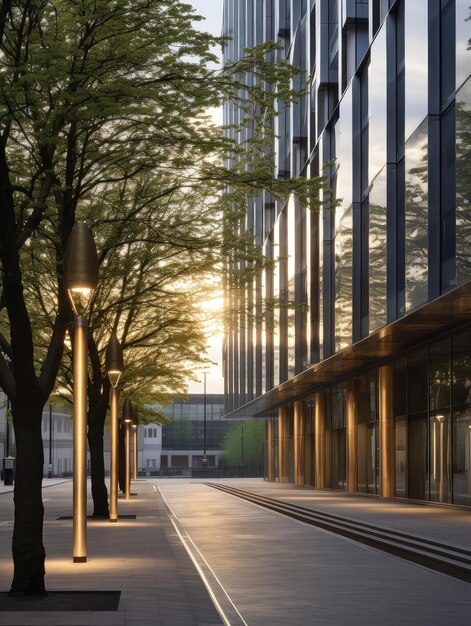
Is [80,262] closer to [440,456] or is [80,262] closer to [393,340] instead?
[393,340]

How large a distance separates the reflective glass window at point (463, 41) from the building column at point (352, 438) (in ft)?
88.2

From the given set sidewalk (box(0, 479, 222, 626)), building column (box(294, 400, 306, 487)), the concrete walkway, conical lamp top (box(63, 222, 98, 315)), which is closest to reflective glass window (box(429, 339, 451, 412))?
the concrete walkway

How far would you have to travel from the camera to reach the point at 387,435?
143 feet

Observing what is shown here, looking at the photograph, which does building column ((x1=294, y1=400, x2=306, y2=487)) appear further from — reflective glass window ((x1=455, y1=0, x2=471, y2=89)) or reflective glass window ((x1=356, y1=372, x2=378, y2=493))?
reflective glass window ((x1=455, y1=0, x2=471, y2=89))

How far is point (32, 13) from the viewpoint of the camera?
49.1ft

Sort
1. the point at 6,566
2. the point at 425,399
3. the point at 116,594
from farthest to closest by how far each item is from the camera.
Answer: the point at 425,399 → the point at 6,566 → the point at 116,594

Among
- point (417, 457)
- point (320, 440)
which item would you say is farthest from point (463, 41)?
point (320, 440)

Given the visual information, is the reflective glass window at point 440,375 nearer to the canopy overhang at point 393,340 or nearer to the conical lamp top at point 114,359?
the canopy overhang at point 393,340

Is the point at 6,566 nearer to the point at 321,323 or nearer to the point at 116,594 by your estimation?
the point at 116,594

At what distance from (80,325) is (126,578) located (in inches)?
124

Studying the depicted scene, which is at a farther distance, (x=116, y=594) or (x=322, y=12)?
(x=322, y=12)

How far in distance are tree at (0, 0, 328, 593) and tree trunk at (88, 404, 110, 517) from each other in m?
12.9

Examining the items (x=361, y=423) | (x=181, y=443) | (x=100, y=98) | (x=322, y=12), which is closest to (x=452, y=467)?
(x=361, y=423)

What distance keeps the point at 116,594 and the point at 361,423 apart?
3837cm
